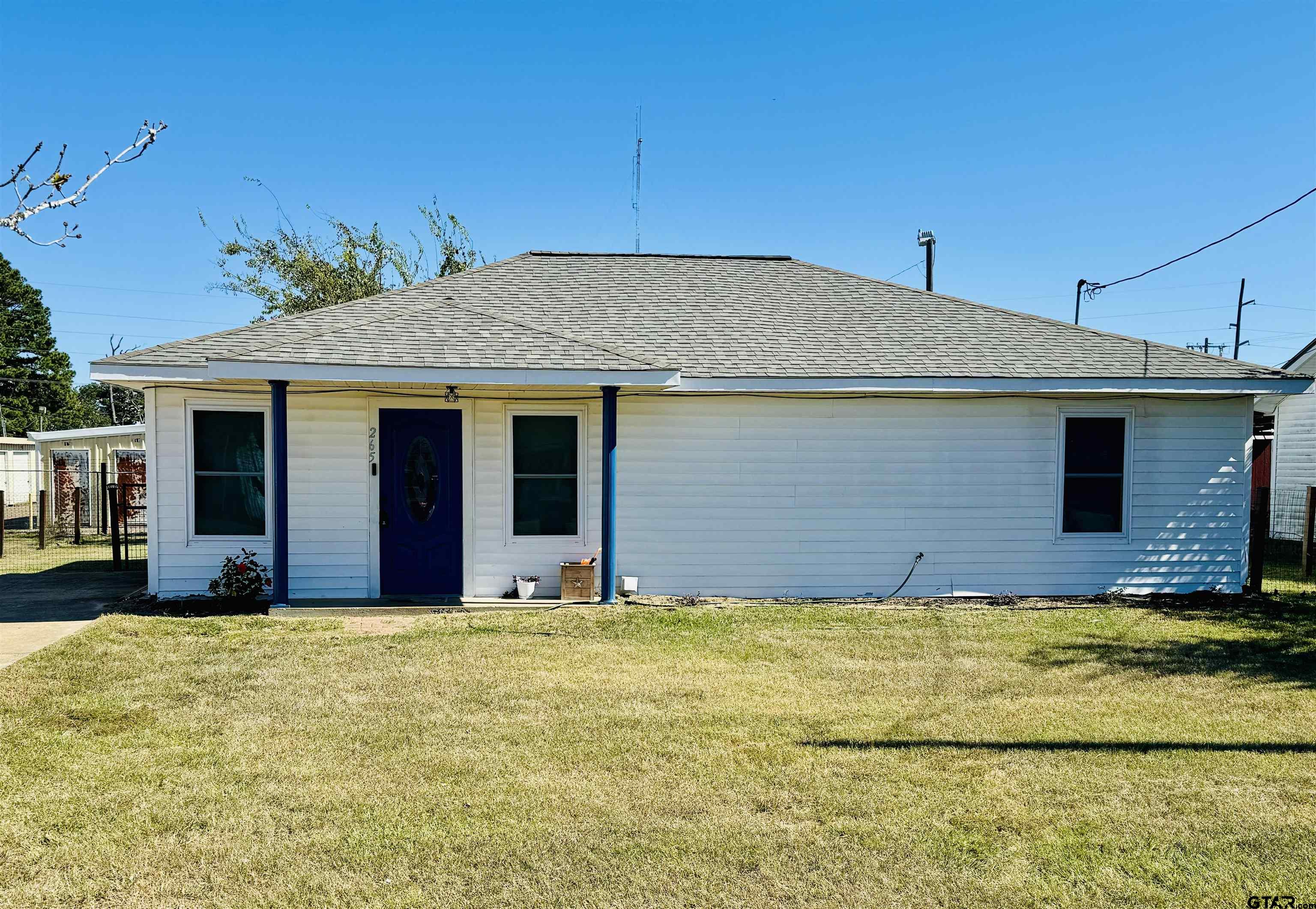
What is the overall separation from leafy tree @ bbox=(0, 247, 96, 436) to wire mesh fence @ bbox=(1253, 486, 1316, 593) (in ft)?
170

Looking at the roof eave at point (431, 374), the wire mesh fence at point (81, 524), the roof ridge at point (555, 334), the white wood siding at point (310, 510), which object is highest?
the roof ridge at point (555, 334)

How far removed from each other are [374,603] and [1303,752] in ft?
27.8

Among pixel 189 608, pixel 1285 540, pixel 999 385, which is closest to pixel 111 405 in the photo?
pixel 189 608

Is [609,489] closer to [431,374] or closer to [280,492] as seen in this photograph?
[431,374]

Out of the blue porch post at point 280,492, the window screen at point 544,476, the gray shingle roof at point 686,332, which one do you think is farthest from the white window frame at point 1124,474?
the blue porch post at point 280,492

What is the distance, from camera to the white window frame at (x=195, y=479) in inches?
399

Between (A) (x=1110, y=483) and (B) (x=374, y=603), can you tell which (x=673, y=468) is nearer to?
(B) (x=374, y=603)

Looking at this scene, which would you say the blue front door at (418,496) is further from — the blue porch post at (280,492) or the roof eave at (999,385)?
the roof eave at (999,385)

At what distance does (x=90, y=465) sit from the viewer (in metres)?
23.8

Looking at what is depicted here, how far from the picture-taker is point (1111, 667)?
7.54 m

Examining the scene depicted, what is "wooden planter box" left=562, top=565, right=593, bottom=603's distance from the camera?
32.8 feet

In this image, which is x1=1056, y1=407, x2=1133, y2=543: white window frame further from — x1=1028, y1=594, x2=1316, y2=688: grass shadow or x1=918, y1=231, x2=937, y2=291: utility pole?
x1=918, y1=231, x2=937, y2=291: utility pole

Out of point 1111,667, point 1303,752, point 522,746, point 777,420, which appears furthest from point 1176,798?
point 777,420

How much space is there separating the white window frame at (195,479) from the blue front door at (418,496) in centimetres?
130
